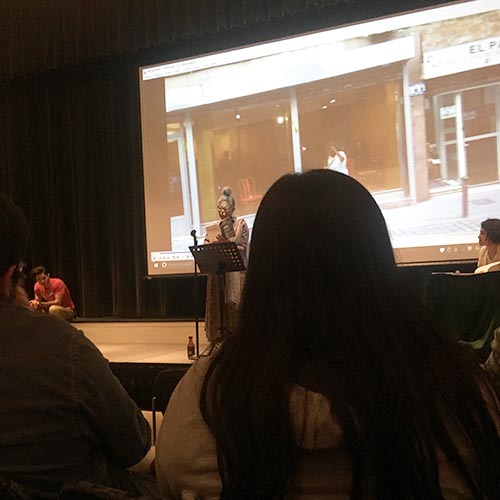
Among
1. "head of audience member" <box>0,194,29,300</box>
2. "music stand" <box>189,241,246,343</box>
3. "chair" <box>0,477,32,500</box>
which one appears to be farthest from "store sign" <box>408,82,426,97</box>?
"chair" <box>0,477,32,500</box>

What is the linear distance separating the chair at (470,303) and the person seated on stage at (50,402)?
3070mm

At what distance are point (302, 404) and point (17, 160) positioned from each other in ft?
21.8

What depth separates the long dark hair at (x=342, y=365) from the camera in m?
0.73

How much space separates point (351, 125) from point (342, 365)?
451 cm

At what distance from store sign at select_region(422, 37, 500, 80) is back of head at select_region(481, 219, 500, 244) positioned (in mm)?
1172

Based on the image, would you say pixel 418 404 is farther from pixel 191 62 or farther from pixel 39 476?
pixel 191 62

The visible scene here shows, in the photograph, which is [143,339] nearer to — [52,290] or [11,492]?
[52,290]

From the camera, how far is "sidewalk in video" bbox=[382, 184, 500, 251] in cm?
450

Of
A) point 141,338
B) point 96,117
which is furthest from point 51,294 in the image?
point 96,117

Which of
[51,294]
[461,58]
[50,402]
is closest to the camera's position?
[50,402]

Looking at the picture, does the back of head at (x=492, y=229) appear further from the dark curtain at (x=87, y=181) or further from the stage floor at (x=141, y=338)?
the dark curtain at (x=87, y=181)

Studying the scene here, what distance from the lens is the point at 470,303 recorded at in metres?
3.89

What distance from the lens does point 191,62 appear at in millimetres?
5602

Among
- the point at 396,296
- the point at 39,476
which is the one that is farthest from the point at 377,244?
the point at 39,476
